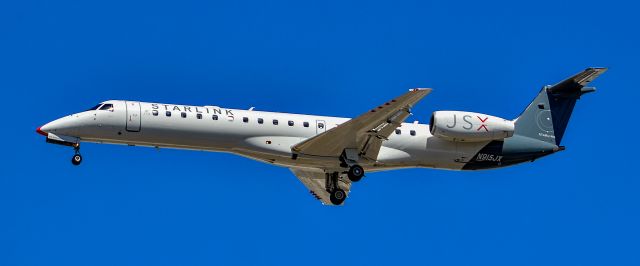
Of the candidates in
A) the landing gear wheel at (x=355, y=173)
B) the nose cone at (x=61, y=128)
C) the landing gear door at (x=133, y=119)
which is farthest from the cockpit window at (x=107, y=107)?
the landing gear wheel at (x=355, y=173)

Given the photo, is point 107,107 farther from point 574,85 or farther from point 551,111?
point 574,85

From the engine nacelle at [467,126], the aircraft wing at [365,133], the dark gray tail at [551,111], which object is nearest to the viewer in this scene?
the aircraft wing at [365,133]

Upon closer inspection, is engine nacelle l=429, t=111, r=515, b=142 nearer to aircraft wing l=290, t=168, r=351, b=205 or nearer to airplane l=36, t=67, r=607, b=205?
airplane l=36, t=67, r=607, b=205

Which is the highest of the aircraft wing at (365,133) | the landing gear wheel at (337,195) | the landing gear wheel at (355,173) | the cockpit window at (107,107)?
the cockpit window at (107,107)

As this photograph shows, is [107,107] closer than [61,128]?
No

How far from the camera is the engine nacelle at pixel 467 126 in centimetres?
3631

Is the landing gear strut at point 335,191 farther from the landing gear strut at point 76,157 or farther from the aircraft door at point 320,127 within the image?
the landing gear strut at point 76,157

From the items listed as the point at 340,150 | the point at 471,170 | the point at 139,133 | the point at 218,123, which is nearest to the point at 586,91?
the point at 471,170

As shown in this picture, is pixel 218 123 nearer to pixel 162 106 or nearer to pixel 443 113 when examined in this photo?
pixel 162 106

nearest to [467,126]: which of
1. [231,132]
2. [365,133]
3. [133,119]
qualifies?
[365,133]

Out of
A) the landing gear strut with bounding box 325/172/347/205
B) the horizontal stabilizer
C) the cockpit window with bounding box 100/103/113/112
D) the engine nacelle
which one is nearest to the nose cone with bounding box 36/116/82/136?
the cockpit window with bounding box 100/103/113/112

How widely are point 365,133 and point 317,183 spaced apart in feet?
16.6

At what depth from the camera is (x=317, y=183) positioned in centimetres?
3991

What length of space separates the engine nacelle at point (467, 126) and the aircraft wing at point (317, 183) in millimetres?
4287
